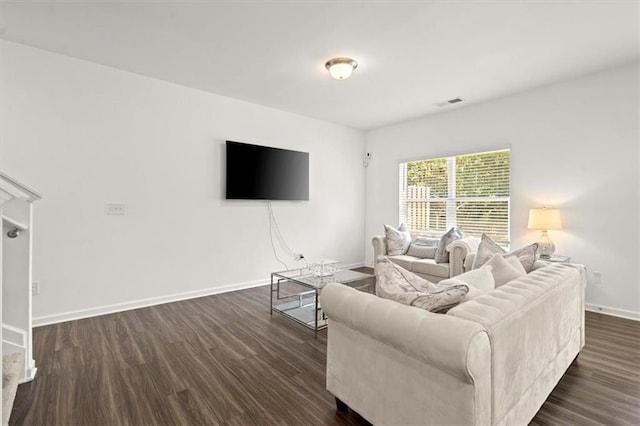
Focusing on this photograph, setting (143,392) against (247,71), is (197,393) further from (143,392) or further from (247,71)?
(247,71)

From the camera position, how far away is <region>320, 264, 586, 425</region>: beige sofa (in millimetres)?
1199

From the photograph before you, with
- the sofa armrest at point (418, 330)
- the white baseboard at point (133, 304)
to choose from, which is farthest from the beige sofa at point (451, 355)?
the white baseboard at point (133, 304)

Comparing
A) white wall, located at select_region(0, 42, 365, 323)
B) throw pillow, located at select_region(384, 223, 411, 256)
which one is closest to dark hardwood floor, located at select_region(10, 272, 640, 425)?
white wall, located at select_region(0, 42, 365, 323)

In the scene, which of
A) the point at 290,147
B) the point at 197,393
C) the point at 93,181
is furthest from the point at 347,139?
the point at 197,393

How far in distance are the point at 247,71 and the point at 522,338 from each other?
3.52 meters

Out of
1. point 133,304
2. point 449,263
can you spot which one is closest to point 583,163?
point 449,263

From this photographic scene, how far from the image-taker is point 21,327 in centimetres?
220

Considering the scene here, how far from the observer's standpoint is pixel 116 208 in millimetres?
3539

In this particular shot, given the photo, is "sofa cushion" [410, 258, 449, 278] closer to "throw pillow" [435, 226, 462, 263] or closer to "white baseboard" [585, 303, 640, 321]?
"throw pillow" [435, 226, 462, 263]

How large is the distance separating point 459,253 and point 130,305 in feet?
13.1

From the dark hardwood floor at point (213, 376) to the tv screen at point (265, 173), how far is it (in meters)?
1.91

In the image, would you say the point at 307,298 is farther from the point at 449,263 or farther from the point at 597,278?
the point at 597,278

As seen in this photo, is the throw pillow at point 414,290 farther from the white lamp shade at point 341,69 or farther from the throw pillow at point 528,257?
the white lamp shade at point 341,69

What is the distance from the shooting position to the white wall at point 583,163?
11.1 ft
